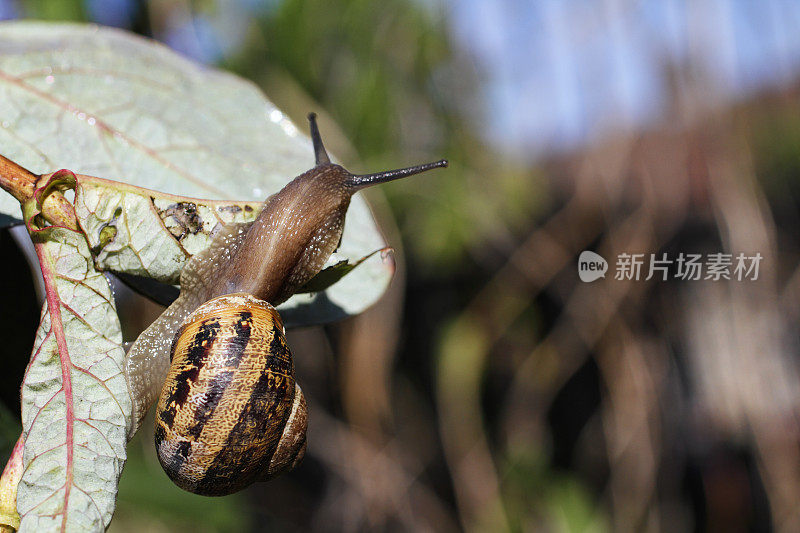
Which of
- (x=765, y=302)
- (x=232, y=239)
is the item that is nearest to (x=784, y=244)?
(x=765, y=302)

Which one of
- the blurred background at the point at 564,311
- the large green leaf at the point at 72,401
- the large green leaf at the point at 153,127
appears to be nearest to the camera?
the large green leaf at the point at 72,401

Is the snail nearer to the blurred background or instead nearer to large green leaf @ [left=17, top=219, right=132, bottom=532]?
large green leaf @ [left=17, top=219, right=132, bottom=532]

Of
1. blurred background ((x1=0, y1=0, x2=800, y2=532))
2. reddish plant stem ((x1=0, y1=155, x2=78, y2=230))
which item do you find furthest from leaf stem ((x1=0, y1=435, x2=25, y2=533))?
blurred background ((x1=0, y1=0, x2=800, y2=532))

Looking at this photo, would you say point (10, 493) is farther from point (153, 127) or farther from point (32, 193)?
point (153, 127)

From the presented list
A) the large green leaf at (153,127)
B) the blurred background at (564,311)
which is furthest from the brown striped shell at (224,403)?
the blurred background at (564,311)

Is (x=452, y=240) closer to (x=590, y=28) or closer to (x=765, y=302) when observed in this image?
(x=590, y=28)

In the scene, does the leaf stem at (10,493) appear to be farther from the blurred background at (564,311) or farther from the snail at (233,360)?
the blurred background at (564,311)

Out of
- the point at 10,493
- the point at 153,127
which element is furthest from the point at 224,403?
the point at 153,127
